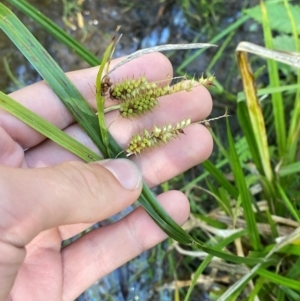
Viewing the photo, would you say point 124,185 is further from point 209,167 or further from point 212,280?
point 212,280

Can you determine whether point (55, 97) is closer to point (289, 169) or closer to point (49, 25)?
point (49, 25)

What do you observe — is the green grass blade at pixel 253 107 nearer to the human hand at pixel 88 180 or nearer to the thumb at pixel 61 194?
the human hand at pixel 88 180

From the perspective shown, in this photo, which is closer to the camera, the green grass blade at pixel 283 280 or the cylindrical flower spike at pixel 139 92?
the cylindrical flower spike at pixel 139 92

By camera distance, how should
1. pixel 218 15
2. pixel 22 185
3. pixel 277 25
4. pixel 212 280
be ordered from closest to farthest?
pixel 22 185
pixel 277 25
pixel 212 280
pixel 218 15

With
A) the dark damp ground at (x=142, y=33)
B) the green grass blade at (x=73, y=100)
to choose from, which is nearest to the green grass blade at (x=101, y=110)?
the green grass blade at (x=73, y=100)

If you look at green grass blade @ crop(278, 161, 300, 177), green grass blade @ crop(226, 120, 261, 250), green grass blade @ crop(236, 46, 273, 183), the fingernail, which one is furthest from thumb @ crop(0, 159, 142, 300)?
green grass blade @ crop(278, 161, 300, 177)

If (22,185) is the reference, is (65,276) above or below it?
below

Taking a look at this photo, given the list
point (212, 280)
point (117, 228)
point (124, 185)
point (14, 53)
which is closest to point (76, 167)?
point (124, 185)
